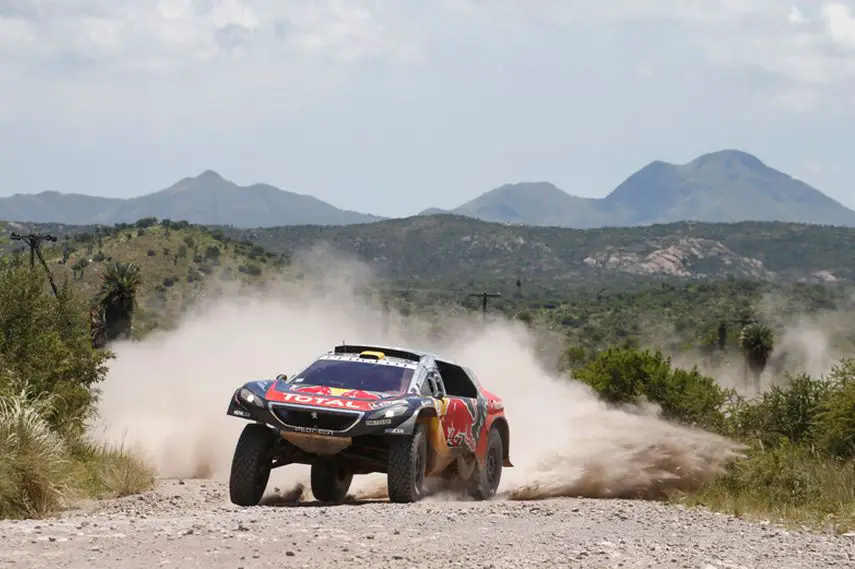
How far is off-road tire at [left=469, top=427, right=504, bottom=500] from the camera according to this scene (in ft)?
52.1

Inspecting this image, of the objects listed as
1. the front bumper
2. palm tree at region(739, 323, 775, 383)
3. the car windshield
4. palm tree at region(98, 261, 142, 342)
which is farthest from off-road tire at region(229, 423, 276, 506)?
palm tree at region(739, 323, 775, 383)

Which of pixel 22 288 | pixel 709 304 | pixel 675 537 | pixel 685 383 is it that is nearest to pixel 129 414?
pixel 22 288

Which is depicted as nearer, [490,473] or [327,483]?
[327,483]

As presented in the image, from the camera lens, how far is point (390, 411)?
13.2 m

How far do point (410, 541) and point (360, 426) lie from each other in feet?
11.9

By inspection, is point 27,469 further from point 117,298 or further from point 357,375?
point 117,298

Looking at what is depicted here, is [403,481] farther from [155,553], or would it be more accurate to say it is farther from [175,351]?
[175,351]

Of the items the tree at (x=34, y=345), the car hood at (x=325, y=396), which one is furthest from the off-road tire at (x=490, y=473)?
the tree at (x=34, y=345)

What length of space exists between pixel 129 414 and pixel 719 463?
13685 millimetres

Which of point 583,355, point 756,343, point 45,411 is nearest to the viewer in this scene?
point 45,411

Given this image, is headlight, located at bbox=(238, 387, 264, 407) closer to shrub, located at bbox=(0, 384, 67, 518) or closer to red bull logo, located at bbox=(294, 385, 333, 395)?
red bull logo, located at bbox=(294, 385, 333, 395)

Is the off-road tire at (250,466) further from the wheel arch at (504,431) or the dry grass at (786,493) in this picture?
the dry grass at (786,493)

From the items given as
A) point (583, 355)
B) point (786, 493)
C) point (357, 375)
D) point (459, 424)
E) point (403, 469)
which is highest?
point (357, 375)

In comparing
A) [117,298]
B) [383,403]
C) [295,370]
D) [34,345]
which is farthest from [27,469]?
[117,298]
